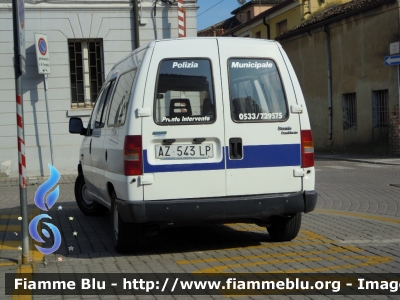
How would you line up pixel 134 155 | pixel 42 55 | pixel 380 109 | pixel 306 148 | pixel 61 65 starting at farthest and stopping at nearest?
1. pixel 380 109
2. pixel 61 65
3. pixel 42 55
4. pixel 306 148
5. pixel 134 155

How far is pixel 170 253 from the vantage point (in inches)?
278

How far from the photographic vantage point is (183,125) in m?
6.55

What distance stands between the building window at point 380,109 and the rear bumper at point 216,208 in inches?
651

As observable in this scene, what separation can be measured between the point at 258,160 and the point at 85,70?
1172cm

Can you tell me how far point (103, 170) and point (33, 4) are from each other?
10.7 metres

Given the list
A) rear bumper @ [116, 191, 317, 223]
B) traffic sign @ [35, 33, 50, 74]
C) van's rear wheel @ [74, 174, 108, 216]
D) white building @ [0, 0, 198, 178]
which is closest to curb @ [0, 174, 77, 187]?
white building @ [0, 0, 198, 178]

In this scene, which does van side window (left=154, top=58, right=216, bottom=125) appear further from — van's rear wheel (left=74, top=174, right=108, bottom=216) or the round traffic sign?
the round traffic sign

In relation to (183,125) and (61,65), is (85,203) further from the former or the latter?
(61,65)

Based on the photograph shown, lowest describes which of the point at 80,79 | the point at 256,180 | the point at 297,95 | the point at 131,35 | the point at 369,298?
the point at 369,298

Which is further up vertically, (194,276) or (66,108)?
(66,108)

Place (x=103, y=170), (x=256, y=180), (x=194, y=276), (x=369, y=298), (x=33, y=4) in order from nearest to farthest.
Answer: (x=369, y=298)
(x=194, y=276)
(x=256, y=180)
(x=103, y=170)
(x=33, y=4)

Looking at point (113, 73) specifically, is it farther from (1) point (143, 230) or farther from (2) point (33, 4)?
(2) point (33, 4)

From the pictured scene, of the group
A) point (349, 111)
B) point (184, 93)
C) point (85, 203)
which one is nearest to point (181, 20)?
point (85, 203)

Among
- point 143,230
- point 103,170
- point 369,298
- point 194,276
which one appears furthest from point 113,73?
point 369,298
